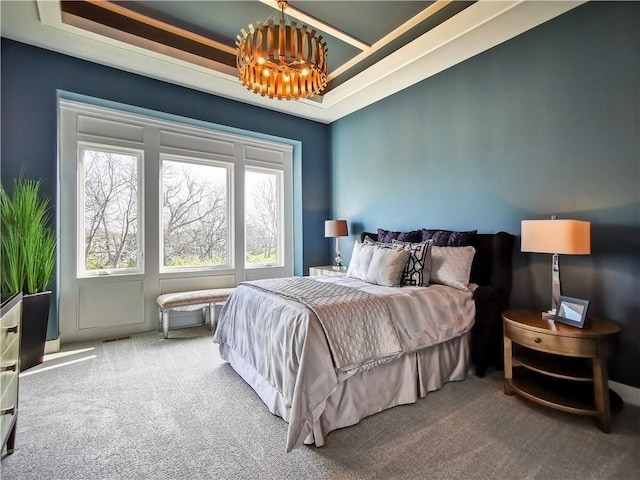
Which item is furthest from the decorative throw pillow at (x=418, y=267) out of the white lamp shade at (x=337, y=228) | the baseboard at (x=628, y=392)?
the white lamp shade at (x=337, y=228)

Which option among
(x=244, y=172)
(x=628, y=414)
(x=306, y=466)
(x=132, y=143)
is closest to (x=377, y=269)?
(x=306, y=466)

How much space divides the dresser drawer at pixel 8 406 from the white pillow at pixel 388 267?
2.39 metres

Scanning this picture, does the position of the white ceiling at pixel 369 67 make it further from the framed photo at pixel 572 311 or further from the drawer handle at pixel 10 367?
the drawer handle at pixel 10 367

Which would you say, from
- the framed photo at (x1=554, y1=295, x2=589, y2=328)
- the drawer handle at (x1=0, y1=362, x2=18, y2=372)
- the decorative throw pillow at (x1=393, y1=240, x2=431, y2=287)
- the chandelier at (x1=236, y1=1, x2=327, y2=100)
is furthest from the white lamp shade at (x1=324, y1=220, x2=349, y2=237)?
the drawer handle at (x1=0, y1=362, x2=18, y2=372)

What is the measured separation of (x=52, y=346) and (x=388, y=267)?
3374mm

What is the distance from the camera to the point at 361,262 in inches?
119

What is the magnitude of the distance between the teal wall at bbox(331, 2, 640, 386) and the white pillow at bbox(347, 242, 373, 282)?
982mm

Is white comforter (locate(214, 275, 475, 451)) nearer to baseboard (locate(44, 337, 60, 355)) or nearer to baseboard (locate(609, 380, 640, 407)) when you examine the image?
baseboard (locate(609, 380, 640, 407))

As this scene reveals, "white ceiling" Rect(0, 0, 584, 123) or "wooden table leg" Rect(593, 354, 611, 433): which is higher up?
"white ceiling" Rect(0, 0, 584, 123)

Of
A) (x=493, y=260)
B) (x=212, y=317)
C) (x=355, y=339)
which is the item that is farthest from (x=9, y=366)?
(x=493, y=260)

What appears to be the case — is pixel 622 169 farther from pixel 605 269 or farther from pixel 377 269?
pixel 377 269

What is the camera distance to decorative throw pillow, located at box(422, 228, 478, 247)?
2.92 metres

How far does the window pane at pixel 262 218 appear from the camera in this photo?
4.71 metres

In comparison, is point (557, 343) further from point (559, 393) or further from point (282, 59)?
point (282, 59)
